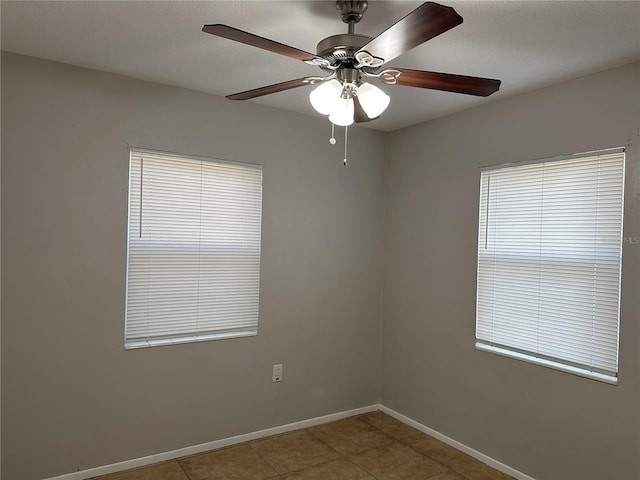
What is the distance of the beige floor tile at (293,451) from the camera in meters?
2.94

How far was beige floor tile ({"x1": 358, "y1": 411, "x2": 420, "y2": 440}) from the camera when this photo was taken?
3.43 m

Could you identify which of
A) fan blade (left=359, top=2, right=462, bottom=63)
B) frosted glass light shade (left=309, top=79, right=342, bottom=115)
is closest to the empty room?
frosted glass light shade (left=309, top=79, right=342, bottom=115)

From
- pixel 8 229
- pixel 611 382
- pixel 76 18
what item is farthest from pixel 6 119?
pixel 611 382

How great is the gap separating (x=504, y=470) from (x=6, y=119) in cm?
364

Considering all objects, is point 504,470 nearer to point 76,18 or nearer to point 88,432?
point 88,432

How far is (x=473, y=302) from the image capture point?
3.17 meters

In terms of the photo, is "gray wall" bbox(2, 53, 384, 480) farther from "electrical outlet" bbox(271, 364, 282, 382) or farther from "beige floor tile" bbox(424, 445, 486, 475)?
"beige floor tile" bbox(424, 445, 486, 475)

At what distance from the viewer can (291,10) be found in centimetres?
187

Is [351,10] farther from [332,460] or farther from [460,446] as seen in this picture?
[460,446]

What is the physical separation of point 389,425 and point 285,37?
294cm

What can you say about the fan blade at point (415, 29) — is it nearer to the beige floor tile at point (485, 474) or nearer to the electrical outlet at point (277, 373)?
the electrical outlet at point (277, 373)

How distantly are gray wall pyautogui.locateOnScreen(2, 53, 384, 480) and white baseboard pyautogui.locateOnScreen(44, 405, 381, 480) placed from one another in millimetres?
45

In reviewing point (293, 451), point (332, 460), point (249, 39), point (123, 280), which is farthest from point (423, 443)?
point (249, 39)

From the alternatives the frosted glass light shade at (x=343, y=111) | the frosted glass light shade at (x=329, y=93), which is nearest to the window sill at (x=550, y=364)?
the frosted glass light shade at (x=343, y=111)
